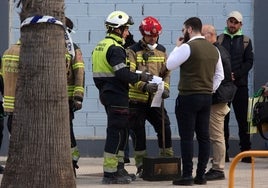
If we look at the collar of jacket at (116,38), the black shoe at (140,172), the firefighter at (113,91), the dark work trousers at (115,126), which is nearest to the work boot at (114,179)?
the firefighter at (113,91)

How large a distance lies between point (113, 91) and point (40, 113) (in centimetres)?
248

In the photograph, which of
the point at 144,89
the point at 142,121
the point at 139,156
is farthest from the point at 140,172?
the point at 144,89

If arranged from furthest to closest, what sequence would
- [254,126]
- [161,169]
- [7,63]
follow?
[254,126] → [161,169] → [7,63]

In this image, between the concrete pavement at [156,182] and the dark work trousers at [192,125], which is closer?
the dark work trousers at [192,125]

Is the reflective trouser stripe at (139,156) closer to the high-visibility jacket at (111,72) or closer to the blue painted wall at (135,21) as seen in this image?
the high-visibility jacket at (111,72)

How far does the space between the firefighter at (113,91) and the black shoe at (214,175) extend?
102cm

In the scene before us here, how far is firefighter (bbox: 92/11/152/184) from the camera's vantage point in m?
9.75

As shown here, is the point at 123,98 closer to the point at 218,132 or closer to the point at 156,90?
the point at 156,90

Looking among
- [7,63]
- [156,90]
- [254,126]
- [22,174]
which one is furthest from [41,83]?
[254,126]

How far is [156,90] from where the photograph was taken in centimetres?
1009

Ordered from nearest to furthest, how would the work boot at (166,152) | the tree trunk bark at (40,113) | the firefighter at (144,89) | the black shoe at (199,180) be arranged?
the tree trunk bark at (40,113) → the black shoe at (199,180) → the firefighter at (144,89) → the work boot at (166,152)

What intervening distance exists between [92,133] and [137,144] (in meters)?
2.67

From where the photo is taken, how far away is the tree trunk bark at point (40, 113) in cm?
743

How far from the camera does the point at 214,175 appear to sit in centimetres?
1026
